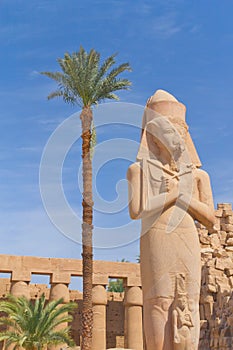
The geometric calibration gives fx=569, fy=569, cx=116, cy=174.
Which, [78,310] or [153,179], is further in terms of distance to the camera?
[78,310]

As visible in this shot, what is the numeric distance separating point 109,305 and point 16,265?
660 centimetres

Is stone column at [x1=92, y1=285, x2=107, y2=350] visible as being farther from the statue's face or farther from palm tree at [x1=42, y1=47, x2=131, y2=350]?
the statue's face

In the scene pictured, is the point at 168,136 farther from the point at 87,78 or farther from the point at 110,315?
the point at 110,315

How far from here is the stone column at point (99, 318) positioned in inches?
905

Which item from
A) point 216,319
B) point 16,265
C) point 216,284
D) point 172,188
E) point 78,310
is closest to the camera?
point 172,188

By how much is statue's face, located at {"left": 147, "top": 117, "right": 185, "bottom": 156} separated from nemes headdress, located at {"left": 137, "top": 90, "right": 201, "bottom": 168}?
0.08 metres

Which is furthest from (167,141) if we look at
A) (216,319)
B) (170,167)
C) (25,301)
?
(25,301)

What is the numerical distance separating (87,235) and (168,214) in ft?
39.7

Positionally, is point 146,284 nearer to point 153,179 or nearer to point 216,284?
point 153,179

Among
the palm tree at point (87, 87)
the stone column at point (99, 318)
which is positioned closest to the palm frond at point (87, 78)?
the palm tree at point (87, 87)

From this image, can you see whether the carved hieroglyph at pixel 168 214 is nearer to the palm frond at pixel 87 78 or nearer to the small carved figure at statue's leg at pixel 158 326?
the small carved figure at statue's leg at pixel 158 326

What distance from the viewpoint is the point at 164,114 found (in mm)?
6223

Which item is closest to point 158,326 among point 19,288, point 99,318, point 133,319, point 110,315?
point 19,288

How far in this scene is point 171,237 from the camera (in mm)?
5789
